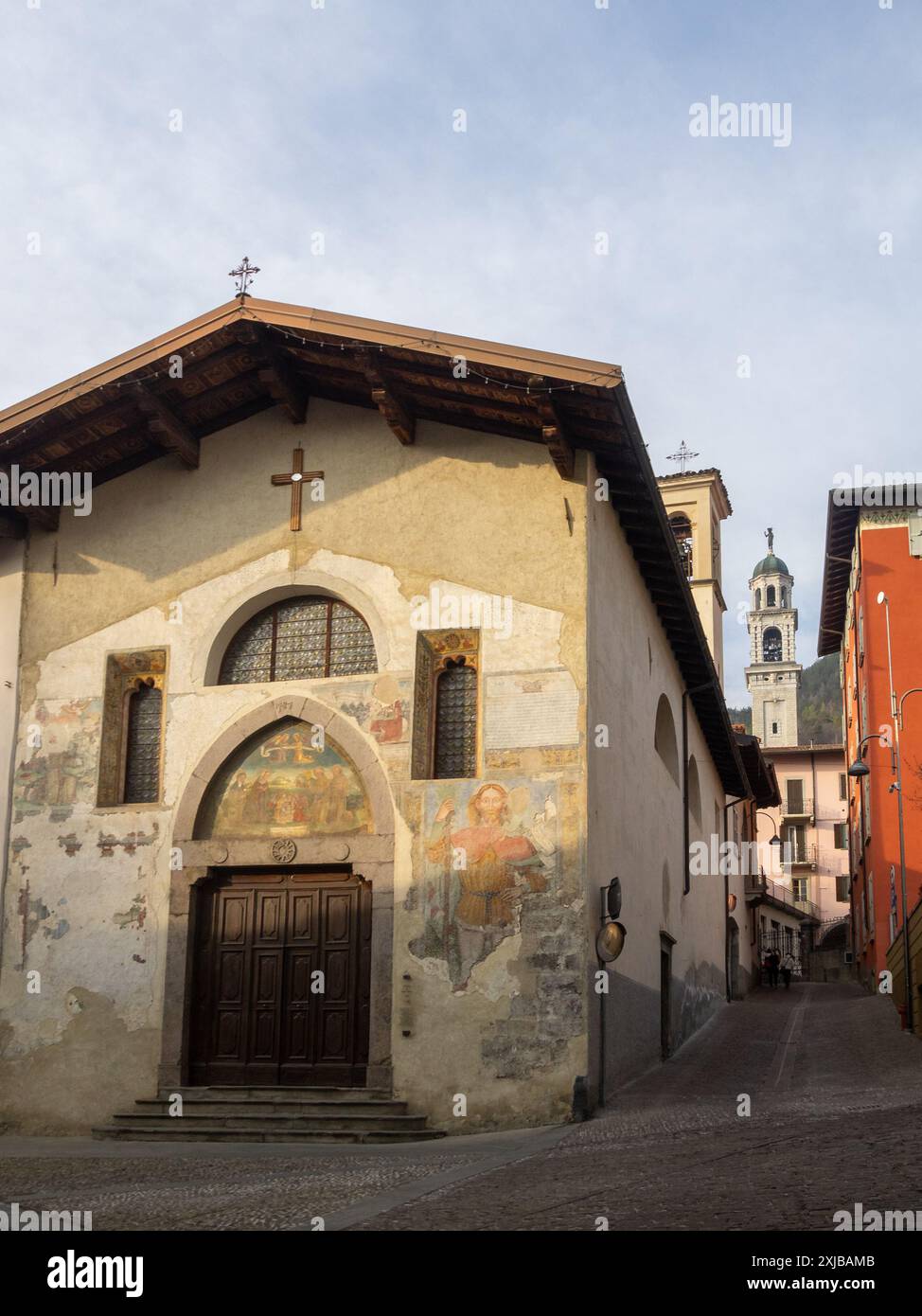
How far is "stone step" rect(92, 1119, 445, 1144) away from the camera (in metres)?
12.4

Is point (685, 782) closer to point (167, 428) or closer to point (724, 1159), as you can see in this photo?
point (167, 428)

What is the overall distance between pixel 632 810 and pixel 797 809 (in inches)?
1722

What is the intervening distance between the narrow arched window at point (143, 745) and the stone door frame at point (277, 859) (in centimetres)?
64

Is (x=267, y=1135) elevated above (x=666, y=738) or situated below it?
below

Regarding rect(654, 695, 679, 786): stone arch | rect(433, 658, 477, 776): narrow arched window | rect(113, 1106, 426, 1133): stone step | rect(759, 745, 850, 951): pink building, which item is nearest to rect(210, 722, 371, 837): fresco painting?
rect(433, 658, 477, 776): narrow arched window

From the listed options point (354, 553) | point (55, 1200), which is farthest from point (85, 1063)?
point (354, 553)

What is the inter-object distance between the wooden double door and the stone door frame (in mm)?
217

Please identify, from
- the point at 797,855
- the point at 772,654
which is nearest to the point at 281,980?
the point at 797,855

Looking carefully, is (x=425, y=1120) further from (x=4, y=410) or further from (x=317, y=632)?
(x=4, y=410)

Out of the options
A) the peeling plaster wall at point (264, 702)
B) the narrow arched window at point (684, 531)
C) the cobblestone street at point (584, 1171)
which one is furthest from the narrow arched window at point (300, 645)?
the narrow arched window at point (684, 531)

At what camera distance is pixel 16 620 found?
1562cm

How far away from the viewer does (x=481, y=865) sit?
13.3 m

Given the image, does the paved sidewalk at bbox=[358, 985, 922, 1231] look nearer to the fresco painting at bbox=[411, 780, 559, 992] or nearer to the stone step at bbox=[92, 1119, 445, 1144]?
the stone step at bbox=[92, 1119, 445, 1144]

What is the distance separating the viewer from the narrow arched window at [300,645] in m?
14.8
